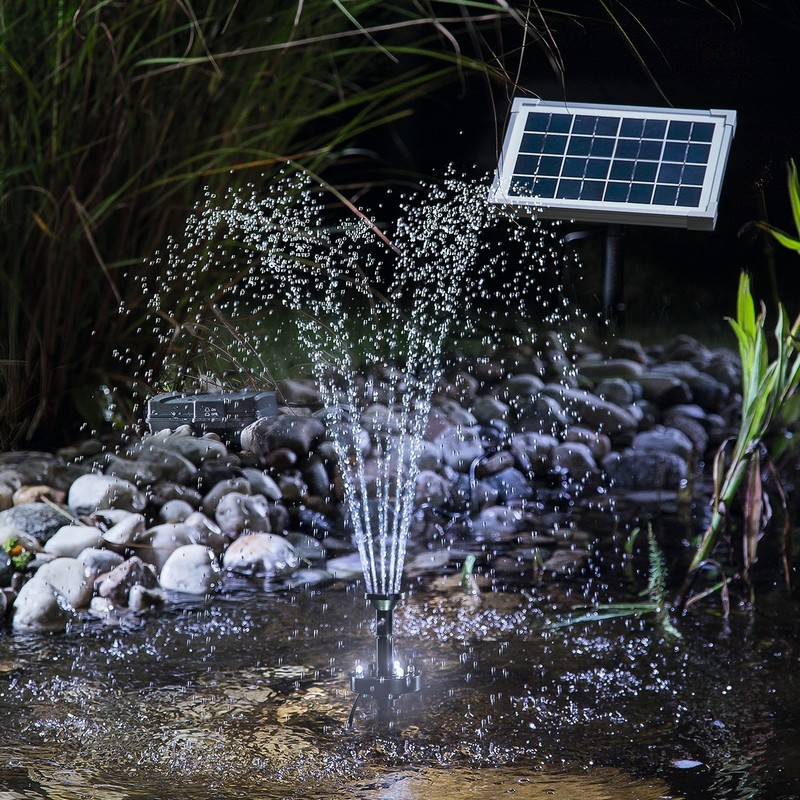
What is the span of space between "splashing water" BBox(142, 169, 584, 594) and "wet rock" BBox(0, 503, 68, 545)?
505 mm

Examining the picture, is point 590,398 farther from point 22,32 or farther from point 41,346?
point 22,32

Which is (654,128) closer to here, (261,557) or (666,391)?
(666,391)

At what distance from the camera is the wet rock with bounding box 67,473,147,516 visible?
2.32m

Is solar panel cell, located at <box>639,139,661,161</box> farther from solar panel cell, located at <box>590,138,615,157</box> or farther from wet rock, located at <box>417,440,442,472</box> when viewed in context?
wet rock, located at <box>417,440,442,472</box>

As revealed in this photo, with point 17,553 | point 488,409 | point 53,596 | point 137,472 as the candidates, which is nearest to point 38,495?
point 137,472

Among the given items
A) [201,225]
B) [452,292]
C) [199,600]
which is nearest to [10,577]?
[199,600]

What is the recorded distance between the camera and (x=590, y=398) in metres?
3.14

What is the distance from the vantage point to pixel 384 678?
4.65 ft

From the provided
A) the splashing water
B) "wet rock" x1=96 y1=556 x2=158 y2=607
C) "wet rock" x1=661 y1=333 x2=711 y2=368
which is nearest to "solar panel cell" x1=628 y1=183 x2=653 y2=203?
the splashing water

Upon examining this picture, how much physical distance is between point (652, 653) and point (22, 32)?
1.84 metres

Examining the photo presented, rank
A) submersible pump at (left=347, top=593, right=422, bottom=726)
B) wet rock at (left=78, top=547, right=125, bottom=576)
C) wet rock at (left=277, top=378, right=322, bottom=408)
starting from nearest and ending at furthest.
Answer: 1. submersible pump at (left=347, top=593, right=422, bottom=726)
2. wet rock at (left=78, top=547, right=125, bottom=576)
3. wet rock at (left=277, top=378, right=322, bottom=408)

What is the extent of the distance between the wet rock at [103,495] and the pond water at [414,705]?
438 mm

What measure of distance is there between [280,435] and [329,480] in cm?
19

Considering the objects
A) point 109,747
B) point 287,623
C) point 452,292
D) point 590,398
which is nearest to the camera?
point 109,747
